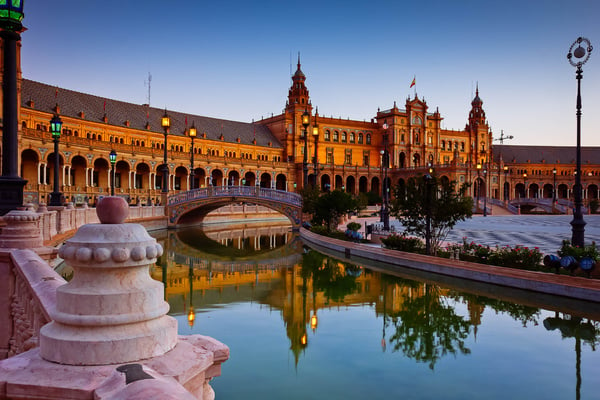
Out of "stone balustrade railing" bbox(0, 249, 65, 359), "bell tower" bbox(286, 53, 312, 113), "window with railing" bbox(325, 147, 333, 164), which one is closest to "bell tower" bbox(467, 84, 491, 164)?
"window with railing" bbox(325, 147, 333, 164)

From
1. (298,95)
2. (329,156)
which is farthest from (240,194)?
(329,156)

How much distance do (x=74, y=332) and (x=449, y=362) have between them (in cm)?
902

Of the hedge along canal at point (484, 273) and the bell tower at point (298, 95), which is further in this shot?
the bell tower at point (298, 95)

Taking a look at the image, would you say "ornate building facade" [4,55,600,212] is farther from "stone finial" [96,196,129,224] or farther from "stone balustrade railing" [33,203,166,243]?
"stone finial" [96,196,129,224]

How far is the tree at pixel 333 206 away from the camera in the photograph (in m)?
30.5

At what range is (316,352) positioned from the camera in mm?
10484

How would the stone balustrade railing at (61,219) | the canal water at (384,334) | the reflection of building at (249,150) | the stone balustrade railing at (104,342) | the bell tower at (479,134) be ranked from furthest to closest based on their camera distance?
the bell tower at (479,134), the reflection of building at (249,150), the stone balustrade railing at (61,219), the canal water at (384,334), the stone balustrade railing at (104,342)

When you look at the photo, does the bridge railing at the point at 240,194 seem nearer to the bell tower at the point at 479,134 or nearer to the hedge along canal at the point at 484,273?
the hedge along canal at the point at 484,273

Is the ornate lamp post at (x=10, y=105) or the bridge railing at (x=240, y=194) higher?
the ornate lamp post at (x=10, y=105)

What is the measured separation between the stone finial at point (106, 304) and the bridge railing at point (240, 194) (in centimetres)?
3590

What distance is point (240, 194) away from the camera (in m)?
40.4

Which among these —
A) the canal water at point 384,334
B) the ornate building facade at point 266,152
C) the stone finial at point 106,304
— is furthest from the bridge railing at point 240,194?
the stone finial at point 106,304

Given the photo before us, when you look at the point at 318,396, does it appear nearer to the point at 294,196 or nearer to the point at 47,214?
the point at 47,214

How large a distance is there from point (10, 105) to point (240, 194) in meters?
30.1
